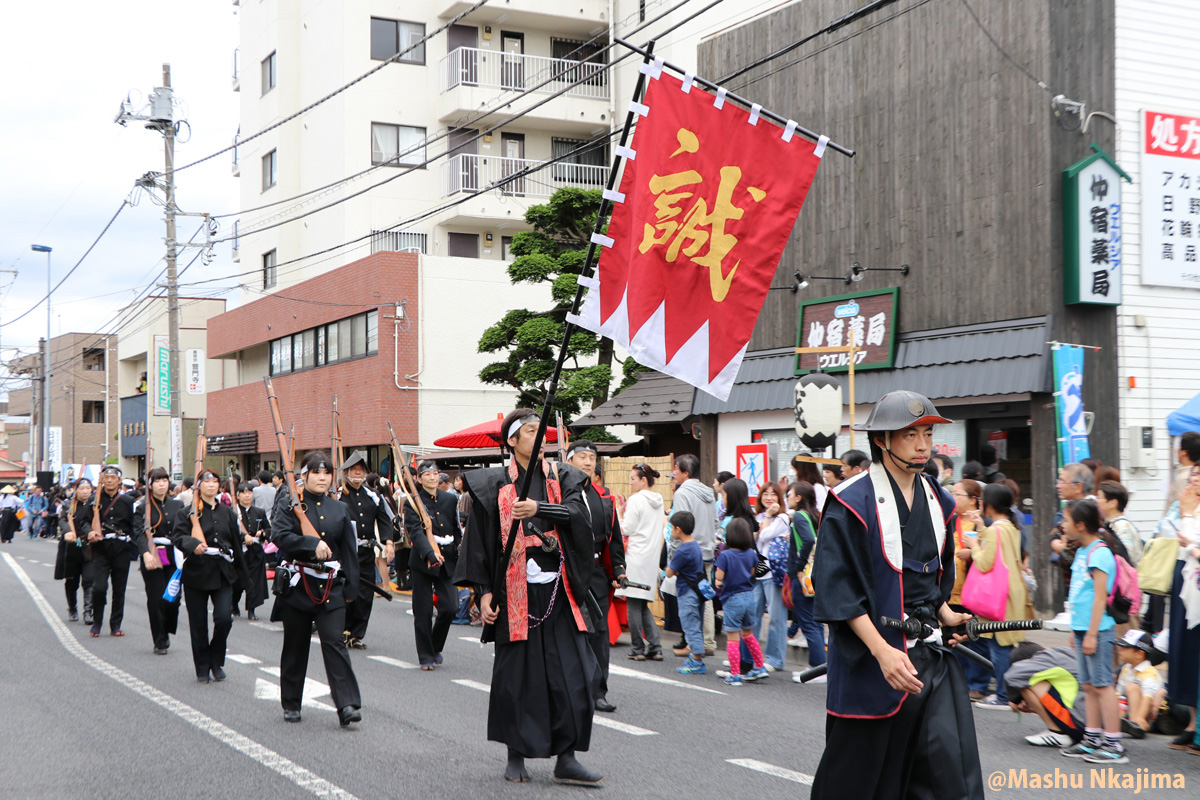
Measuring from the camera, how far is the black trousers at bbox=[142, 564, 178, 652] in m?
11.9

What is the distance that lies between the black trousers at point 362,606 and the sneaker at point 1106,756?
24.5 ft

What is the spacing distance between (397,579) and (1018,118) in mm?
12525

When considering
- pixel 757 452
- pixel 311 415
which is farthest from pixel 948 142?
pixel 311 415

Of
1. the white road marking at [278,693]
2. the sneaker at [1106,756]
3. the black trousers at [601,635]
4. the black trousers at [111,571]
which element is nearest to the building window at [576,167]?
the black trousers at [111,571]

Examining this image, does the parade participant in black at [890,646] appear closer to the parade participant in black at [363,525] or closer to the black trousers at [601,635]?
the black trousers at [601,635]

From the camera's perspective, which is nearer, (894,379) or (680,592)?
(680,592)

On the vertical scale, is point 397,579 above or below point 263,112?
below

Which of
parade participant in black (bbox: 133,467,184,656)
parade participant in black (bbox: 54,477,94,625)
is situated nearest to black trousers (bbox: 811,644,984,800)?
parade participant in black (bbox: 133,467,184,656)

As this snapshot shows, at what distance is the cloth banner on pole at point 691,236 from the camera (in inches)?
233

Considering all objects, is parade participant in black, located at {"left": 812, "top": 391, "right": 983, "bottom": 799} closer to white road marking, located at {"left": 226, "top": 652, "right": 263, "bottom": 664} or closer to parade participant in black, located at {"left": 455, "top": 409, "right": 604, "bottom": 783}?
parade participant in black, located at {"left": 455, "top": 409, "right": 604, "bottom": 783}

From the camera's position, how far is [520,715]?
6.08m

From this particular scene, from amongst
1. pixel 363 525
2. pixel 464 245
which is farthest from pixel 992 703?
pixel 464 245

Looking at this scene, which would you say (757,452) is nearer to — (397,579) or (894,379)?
(894,379)

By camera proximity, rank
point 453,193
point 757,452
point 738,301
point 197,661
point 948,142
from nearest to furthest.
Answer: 1. point 738,301
2. point 197,661
3. point 948,142
4. point 757,452
5. point 453,193
